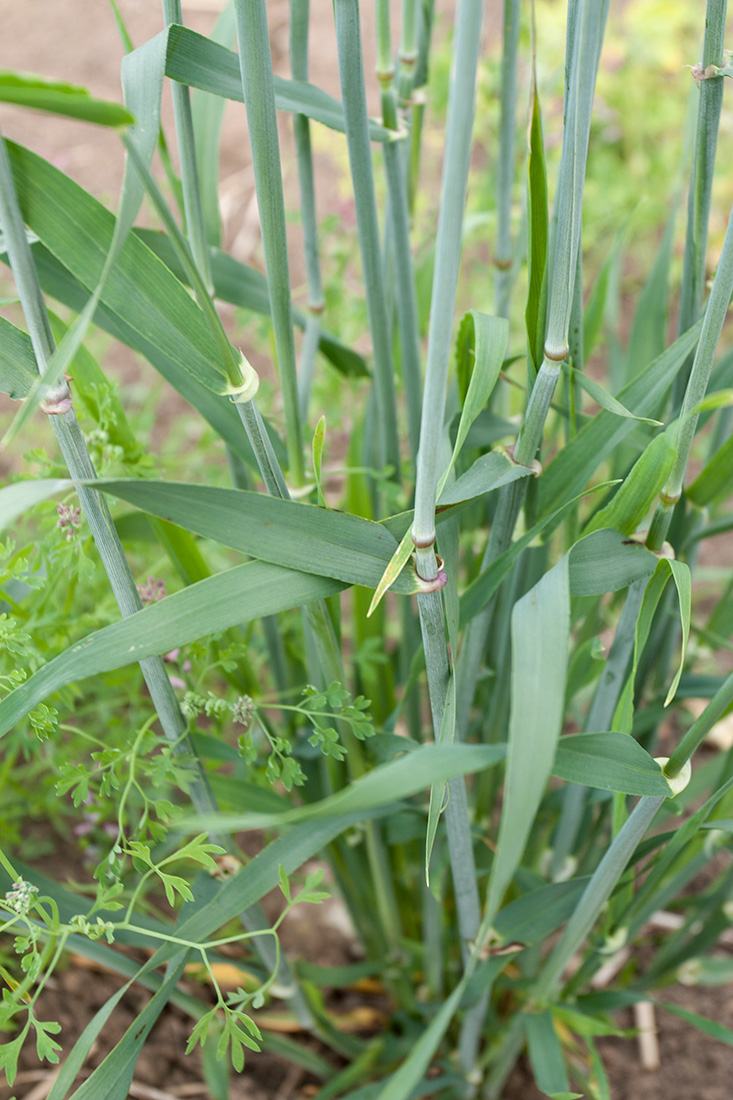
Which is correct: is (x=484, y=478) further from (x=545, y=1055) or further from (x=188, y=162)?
(x=545, y=1055)

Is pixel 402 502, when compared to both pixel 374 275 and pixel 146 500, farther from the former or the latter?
pixel 146 500

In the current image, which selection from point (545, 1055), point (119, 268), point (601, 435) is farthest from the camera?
point (545, 1055)

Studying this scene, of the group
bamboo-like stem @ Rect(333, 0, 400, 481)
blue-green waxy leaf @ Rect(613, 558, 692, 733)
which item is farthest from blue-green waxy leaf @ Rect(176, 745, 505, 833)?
bamboo-like stem @ Rect(333, 0, 400, 481)

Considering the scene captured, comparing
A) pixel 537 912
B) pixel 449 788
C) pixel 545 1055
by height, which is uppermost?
pixel 449 788

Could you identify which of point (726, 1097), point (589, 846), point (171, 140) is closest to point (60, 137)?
point (171, 140)

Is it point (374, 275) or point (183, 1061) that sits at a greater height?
point (374, 275)

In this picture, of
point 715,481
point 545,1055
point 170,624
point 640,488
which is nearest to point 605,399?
point 640,488
